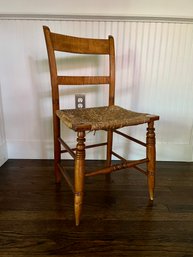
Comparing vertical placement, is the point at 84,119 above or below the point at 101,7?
below

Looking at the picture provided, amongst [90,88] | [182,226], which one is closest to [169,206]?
[182,226]

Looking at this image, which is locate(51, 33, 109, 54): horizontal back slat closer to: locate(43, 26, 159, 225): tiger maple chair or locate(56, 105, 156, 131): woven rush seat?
locate(43, 26, 159, 225): tiger maple chair

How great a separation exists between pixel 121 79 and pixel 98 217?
2.50 ft

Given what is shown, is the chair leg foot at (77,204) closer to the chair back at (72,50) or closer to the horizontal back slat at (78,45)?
the chair back at (72,50)

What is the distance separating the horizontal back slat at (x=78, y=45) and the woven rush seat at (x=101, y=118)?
27 centimetres

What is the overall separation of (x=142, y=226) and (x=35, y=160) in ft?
2.59

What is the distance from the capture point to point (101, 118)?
2.52 ft

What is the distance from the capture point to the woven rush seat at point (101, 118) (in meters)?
0.67

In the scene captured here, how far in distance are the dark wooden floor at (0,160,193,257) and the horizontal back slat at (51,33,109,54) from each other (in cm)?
66

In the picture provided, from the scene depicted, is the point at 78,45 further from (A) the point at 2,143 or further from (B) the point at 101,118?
(A) the point at 2,143

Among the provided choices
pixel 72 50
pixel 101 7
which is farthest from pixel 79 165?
pixel 101 7

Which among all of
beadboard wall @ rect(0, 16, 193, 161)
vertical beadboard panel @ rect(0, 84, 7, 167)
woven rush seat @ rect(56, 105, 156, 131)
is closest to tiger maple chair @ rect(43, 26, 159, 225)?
woven rush seat @ rect(56, 105, 156, 131)

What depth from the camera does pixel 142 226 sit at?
2.34 feet

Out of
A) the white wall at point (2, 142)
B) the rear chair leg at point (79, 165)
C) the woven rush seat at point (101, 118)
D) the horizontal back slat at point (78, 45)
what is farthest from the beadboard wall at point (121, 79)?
the rear chair leg at point (79, 165)
